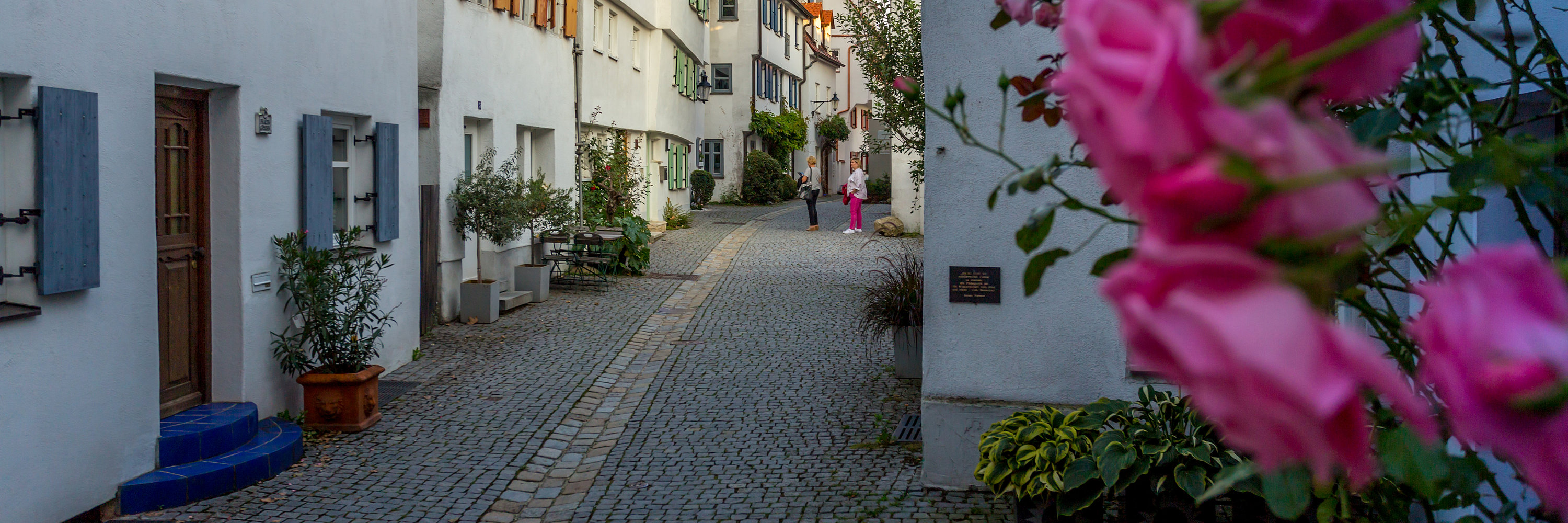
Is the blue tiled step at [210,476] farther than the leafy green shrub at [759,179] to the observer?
No

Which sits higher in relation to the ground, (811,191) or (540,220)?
(811,191)

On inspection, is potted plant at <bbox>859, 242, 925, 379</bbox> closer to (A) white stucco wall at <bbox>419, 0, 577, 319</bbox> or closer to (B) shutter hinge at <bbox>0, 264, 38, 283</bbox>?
(A) white stucco wall at <bbox>419, 0, 577, 319</bbox>

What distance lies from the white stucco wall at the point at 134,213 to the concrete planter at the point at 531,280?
5082mm

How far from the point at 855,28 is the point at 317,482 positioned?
10610mm

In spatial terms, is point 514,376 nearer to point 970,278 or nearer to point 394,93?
point 394,93

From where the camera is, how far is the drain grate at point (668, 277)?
55.6ft

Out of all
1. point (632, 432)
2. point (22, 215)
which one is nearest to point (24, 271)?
point (22, 215)

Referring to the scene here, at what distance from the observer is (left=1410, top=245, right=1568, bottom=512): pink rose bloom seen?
61 cm

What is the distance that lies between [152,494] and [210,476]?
294 mm

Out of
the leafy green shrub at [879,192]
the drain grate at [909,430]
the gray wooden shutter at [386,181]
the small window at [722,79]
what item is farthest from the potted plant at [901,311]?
the leafy green shrub at [879,192]

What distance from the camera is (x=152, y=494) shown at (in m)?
6.38

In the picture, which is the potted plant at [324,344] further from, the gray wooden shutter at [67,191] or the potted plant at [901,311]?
the potted plant at [901,311]

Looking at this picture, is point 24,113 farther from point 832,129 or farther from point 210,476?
point 832,129

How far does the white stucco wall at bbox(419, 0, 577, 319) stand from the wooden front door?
15.1 feet
